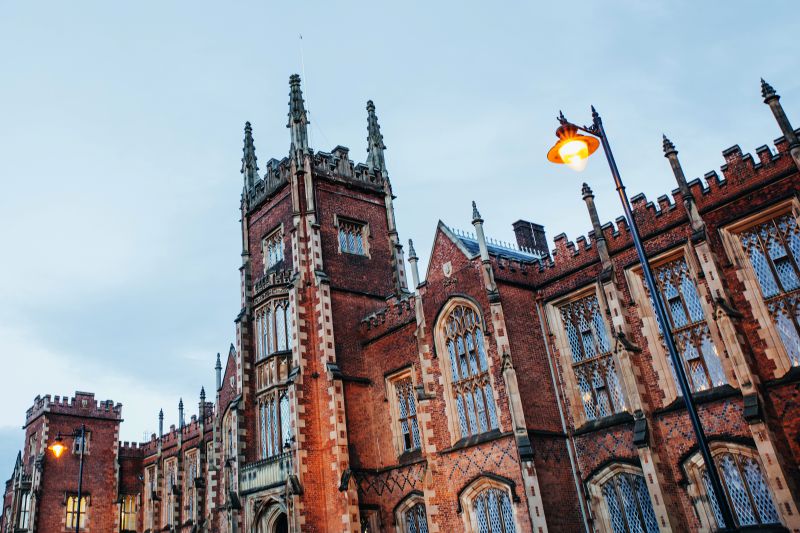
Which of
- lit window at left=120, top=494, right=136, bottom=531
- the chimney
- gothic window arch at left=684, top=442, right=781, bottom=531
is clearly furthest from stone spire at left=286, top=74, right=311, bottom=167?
lit window at left=120, top=494, right=136, bottom=531

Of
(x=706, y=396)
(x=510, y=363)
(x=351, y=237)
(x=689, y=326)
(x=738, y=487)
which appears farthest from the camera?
(x=351, y=237)

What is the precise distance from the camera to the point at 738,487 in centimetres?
1544

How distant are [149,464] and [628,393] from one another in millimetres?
33334

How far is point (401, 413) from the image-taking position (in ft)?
78.0

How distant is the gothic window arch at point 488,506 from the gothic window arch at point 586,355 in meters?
2.93

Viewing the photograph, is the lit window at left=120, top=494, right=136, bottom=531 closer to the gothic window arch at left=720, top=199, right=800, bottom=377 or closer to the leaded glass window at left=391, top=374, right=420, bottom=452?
the leaded glass window at left=391, top=374, right=420, bottom=452

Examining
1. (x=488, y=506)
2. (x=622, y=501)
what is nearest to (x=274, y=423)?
(x=488, y=506)

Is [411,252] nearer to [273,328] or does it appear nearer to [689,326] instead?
[273,328]

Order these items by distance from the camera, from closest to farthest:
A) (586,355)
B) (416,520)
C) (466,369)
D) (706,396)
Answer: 1. (706,396)
2. (586,355)
3. (466,369)
4. (416,520)

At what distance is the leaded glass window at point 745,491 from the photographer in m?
14.9

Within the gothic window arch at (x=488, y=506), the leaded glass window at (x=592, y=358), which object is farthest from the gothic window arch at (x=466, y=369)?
the leaded glass window at (x=592, y=358)

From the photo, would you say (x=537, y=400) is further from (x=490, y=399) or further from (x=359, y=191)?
(x=359, y=191)

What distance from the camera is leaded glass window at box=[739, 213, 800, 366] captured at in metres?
15.4

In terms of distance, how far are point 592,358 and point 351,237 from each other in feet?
41.5
